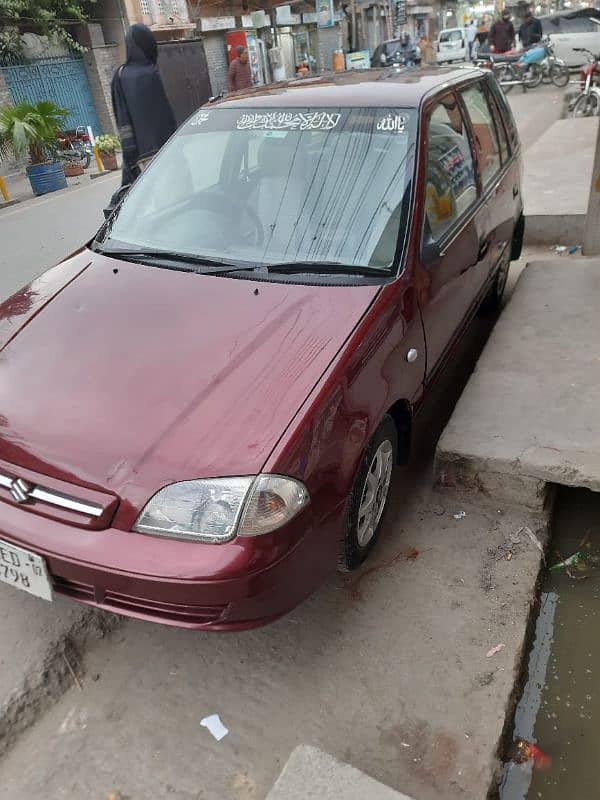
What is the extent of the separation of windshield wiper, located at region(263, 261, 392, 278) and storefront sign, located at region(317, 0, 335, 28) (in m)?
31.9

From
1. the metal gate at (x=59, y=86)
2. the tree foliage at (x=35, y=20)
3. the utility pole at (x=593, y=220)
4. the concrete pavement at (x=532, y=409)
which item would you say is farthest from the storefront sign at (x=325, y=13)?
the concrete pavement at (x=532, y=409)

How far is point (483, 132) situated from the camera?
12.6 feet

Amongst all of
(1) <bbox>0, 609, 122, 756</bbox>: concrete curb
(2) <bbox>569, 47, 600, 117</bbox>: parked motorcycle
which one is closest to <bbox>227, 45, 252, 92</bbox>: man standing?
(2) <bbox>569, 47, 600, 117</bbox>: parked motorcycle

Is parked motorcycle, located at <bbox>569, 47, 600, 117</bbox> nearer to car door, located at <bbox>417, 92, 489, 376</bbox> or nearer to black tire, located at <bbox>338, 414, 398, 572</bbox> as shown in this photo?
car door, located at <bbox>417, 92, 489, 376</bbox>

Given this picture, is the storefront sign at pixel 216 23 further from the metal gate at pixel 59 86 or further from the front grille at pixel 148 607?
the front grille at pixel 148 607

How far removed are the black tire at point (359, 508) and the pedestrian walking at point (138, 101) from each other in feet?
13.9

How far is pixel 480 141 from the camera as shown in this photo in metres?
3.73

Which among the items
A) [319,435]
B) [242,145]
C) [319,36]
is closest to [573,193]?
[242,145]

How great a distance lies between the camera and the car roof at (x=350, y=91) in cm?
290

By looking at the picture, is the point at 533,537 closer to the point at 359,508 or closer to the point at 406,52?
the point at 359,508

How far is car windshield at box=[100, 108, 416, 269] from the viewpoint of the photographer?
8.47 feet

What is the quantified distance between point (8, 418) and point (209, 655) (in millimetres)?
1107

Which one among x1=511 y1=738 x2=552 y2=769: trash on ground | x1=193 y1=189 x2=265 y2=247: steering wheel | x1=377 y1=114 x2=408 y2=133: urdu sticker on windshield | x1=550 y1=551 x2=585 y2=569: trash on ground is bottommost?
x1=550 y1=551 x2=585 y2=569: trash on ground

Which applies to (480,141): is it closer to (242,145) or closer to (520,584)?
(242,145)
